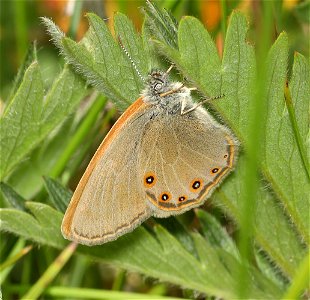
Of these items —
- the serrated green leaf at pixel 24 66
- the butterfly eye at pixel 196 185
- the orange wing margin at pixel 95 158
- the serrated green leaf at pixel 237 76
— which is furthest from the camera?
the serrated green leaf at pixel 24 66

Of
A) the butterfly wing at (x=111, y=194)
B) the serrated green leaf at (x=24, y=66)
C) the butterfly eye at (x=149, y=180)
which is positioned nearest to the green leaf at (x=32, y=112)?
the serrated green leaf at (x=24, y=66)

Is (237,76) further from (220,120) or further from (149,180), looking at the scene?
(149,180)

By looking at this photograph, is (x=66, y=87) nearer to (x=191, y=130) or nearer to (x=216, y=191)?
(x=191, y=130)

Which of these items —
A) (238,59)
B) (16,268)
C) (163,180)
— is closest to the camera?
(238,59)

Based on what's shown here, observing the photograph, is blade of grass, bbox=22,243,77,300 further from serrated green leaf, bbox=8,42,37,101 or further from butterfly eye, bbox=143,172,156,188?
serrated green leaf, bbox=8,42,37,101

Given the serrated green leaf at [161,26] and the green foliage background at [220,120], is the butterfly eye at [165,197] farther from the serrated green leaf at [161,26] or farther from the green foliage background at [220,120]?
the serrated green leaf at [161,26]

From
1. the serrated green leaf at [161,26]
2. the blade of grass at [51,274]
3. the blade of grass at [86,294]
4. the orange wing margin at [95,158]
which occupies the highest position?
the serrated green leaf at [161,26]

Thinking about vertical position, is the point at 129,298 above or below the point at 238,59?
below

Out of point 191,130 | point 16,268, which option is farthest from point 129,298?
point 16,268
